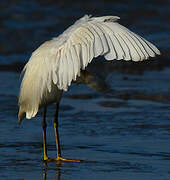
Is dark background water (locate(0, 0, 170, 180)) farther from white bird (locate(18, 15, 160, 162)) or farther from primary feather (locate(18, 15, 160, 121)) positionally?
primary feather (locate(18, 15, 160, 121))

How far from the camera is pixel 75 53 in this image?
21.6 ft

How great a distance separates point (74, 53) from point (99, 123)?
8.89ft

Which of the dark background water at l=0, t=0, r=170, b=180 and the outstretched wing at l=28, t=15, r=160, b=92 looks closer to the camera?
the outstretched wing at l=28, t=15, r=160, b=92

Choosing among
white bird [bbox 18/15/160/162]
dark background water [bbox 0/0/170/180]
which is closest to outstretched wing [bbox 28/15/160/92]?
white bird [bbox 18/15/160/162]

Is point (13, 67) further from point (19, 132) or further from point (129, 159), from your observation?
point (129, 159)

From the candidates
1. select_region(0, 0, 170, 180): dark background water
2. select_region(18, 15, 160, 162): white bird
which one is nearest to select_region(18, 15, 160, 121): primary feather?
select_region(18, 15, 160, 162): white bird

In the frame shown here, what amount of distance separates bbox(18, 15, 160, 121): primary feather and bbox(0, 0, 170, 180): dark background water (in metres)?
0.68

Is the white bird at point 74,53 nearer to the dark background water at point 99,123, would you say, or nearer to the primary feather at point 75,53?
the primary feather at point 75,53

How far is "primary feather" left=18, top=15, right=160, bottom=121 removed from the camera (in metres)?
6.45

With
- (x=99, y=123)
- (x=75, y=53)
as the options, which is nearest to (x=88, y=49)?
(x=75, y=53)

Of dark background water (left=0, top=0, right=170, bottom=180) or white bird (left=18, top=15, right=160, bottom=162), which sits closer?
white bird (left=18, top=15, right=160, bottom=162)

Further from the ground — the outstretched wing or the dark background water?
the outstretched wing

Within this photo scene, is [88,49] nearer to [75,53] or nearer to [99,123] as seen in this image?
[75,53]

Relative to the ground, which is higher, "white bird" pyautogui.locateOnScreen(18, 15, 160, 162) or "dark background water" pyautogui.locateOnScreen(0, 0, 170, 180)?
"white bird" pyautogui.locateOnScreen(18, 15, 160, 162)
